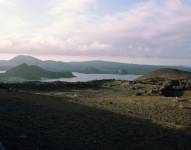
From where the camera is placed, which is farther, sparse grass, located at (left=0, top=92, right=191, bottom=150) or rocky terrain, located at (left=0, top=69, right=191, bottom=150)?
rocky terrain, located at (left=0, top=69, right=191, bottom=150)

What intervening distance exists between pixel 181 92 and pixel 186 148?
1023 inches

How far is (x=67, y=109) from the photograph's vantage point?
19500 mm

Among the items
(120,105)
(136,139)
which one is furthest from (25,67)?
(136,139)

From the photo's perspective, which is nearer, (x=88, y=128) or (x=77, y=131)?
(x=77, y=131)

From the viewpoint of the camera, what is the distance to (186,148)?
44.1ft

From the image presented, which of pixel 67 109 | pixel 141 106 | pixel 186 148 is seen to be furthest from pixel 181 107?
pixel 186 148

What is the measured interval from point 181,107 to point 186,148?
10.6 meters

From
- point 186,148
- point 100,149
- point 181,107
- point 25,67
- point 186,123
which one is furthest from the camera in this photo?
point 25,67

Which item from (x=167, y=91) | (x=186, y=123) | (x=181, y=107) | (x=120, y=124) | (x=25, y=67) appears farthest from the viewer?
(x=25, y=67)

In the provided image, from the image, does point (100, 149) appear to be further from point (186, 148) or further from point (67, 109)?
point (67, 109)

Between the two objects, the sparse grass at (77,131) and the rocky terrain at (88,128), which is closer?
the sparse grass at (77,131)

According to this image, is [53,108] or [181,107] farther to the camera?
[181,107]

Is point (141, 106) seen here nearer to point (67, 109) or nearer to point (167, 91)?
point (67, 109)

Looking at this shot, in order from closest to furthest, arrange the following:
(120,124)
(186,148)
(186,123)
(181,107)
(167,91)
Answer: (186,148), (120,124), (186,123), (181,107), (167,91)
